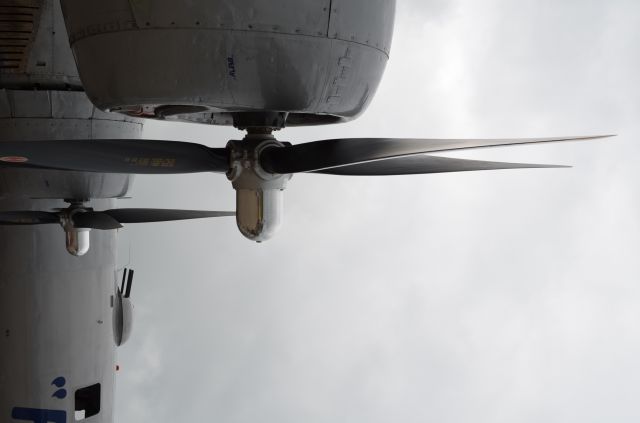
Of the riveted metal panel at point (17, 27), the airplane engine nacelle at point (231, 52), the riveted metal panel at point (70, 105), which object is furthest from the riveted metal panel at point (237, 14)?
the riveted metal panel at point (70, 105)

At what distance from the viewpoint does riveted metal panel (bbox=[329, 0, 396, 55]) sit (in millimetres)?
6410

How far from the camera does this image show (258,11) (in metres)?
6.18

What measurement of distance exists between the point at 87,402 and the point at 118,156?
24.6ft

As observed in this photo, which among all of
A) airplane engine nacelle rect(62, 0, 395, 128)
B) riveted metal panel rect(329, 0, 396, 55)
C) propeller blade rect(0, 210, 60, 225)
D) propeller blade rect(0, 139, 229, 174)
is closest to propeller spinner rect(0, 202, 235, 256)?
propeller blade rect(0, 210, 60, 225)

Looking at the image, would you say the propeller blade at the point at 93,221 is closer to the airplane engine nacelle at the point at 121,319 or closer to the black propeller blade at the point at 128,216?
the black propeller blade at the point at 128,216

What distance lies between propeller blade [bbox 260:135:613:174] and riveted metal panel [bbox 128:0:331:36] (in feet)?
2.89

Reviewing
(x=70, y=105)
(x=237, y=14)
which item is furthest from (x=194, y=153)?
(x=70, y=105)

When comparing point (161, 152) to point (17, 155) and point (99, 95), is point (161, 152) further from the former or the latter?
point (17, 155)

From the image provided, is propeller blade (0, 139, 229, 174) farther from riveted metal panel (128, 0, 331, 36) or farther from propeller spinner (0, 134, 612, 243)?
riveted metal panel (128, 0, 331, 36)

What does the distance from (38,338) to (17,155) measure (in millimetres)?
7041

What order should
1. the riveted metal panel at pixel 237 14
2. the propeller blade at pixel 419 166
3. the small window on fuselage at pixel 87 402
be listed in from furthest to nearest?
the small window on fuselage at pixel 87 402, the propeller blade at pixel 419 166, the riveted metal panel at pixel 237 14

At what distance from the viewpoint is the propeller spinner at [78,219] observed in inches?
464

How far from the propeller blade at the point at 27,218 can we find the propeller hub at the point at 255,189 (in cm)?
595

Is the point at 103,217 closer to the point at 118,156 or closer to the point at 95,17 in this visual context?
the point at 118,156
